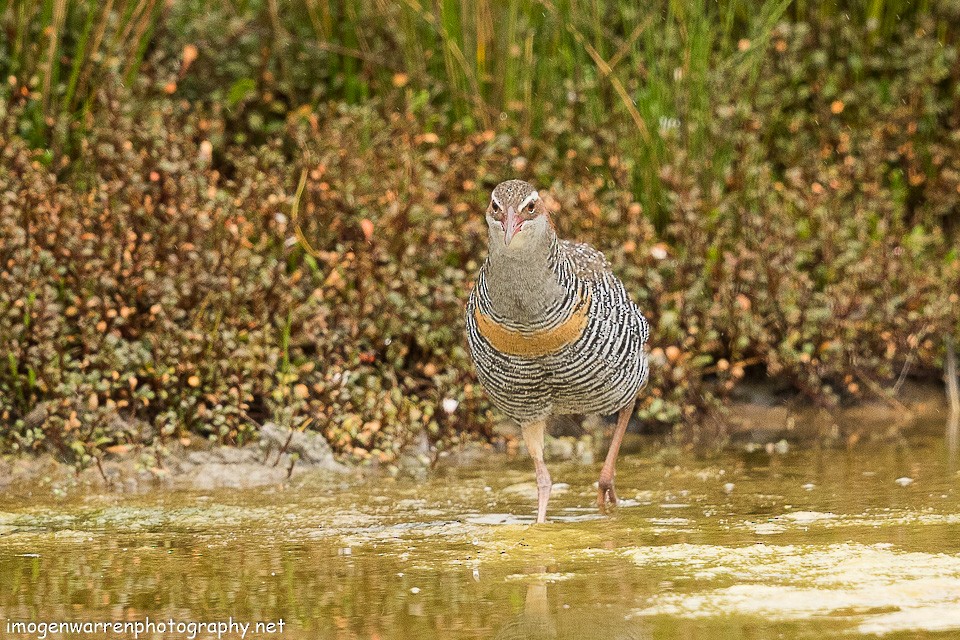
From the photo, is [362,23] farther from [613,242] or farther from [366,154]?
[613,242]

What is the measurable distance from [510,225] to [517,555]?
3.99ft

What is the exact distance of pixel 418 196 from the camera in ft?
26.5

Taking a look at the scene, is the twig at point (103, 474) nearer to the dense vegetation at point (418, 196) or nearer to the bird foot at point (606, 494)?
the dense vegetation at point (418, 196)

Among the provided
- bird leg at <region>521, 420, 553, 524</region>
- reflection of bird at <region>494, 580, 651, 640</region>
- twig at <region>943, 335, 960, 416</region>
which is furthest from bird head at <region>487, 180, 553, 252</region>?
twig at <region>943, 335, 960, 416</region>

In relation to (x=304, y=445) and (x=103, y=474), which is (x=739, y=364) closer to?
(x=304, y=445)

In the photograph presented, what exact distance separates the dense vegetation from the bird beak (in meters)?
2.16

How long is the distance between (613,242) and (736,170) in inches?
46.2

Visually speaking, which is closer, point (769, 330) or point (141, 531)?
point (141, 531)

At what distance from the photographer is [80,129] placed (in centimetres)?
857

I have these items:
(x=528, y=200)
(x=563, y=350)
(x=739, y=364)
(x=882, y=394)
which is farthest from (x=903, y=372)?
(x=528, y=200)

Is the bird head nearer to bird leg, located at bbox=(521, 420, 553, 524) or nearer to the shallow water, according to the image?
bird leg, located at bbox=(521, 420, 553, 524)

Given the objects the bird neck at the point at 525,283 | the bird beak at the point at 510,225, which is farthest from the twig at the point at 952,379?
the bird beak at the point at 510,225

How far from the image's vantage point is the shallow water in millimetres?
4328

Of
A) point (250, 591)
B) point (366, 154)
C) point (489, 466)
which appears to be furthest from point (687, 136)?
point (250, 591)
